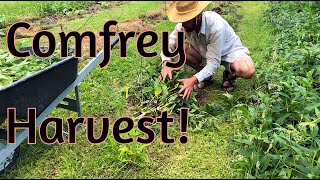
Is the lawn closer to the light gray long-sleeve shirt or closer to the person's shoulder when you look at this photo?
the light gray long-sleeve shirt

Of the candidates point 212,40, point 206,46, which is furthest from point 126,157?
point 206,46

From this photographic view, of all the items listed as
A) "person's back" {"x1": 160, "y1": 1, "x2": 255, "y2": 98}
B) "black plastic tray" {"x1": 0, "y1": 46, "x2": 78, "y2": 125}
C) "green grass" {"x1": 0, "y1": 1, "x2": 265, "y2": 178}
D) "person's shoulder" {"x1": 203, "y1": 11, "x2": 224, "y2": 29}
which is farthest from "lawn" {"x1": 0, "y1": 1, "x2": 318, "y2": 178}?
"person's shoulder" {"x1": 203, "y1": 11, "x2": 224, "y2": 29}

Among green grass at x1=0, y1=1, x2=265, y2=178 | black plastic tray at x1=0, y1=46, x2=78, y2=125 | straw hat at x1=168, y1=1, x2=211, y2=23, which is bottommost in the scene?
green grass at x1=0, y1=1, x2=265, y2=178

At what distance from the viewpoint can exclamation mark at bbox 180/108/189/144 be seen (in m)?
3.20

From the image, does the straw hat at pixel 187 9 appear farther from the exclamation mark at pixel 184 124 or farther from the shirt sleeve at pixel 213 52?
the exclamation mark at pixel 184 124

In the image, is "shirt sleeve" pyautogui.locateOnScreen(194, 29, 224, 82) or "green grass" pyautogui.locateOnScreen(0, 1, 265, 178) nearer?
"green grass" pyautogui.locateOnScreen(0, 1, 265, 178)

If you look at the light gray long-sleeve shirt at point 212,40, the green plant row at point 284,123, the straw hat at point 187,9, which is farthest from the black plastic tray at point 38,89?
the green plant row at point 284,123

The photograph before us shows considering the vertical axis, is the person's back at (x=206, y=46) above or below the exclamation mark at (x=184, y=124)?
above

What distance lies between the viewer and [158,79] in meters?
3.88

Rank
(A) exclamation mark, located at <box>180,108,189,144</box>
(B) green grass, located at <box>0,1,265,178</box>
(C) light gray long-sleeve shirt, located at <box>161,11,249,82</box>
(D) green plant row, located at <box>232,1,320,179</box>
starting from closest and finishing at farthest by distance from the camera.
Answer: (D) green plant row, located at <box>232,1,320,179</box> < (B) green grass, located at <box>0,1,265,178</box> < (A) exclamation mark, located at <box>180,108,189,144</box> < (C) light gray long-sleeve shirt, located at <box>161,11,249,82</box>

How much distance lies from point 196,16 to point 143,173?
1.42m

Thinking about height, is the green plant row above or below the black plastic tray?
below

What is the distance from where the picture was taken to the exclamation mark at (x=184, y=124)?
3.20 meters

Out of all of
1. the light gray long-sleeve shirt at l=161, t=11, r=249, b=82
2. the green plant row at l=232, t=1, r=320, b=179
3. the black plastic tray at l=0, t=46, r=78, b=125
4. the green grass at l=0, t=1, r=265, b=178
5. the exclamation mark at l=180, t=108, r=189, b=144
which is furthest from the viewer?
the light gray long-sleeve shirt at l=161, t=11, r=249, b=82
